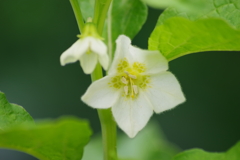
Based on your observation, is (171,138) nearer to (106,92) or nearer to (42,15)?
(42,15)

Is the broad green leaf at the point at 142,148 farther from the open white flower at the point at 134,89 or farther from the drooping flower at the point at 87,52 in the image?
the drooping flower at the point at 87,52

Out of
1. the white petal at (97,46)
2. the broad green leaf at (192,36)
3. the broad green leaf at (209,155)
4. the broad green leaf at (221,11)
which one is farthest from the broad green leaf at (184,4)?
the broad green leaf at (209,155)

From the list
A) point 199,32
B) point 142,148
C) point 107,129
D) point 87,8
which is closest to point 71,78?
point 142,148

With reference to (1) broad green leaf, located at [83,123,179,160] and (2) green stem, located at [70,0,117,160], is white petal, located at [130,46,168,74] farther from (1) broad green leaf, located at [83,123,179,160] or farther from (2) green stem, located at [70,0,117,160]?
(1) broad green leaf, located at [83,123,179,160]

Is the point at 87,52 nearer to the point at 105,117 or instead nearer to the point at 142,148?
the point at 105,117

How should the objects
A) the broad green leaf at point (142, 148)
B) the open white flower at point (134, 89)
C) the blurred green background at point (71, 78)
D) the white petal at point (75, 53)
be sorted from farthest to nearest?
1. the blurred green background at point (71, 78)
2. the broad green leaf at point (142, 148)
3. the open white flower at point (134, 89)
4. the white petal at point (75, 53)

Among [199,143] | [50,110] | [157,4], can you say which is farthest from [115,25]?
[199,143]

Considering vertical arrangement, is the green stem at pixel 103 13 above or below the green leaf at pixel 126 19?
above
